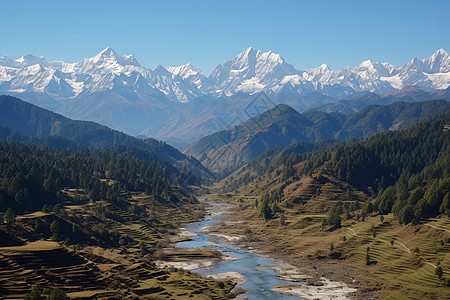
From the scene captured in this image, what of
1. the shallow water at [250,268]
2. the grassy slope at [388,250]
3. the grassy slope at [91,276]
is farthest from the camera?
the grassy slope at [388,250]

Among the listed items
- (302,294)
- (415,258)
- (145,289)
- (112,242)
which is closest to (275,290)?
(302,294)

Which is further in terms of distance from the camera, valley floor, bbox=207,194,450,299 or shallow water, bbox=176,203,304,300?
valley floor, bbox=207,194,450,299

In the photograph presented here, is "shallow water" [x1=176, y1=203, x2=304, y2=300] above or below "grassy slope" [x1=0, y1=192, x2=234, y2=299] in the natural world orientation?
below

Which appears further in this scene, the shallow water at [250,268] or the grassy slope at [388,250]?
the grassy slope at [388,250]

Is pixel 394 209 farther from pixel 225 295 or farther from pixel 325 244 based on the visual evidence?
pixel 225 295

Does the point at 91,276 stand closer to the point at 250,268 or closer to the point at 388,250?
the point at 250,268

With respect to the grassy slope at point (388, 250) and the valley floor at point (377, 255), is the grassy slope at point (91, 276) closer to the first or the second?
the valley floor at point (377, 255)

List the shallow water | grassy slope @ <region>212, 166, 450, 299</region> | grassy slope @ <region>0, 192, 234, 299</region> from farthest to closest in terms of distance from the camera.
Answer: grassy slope @ <region>212, 166, 450, 299</region> < the shallow water < grassy slope @ <region>0, 192, 234, 299</region>

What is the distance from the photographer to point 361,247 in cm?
16562

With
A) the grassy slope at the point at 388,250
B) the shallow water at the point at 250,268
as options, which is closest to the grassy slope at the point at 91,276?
the shallow water at the point at 250,268

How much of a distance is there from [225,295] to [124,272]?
93.9 feet

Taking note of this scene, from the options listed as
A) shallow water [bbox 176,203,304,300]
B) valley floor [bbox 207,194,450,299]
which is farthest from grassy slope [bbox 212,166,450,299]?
shallow water [bbox 176,203,304,300]

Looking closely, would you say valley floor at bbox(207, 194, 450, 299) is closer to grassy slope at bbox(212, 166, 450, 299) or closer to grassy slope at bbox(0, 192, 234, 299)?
grassy slope at bbox(212, 166, 450, 299)

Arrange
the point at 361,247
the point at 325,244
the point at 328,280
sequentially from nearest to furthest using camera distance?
1. the point at 328,280
2. the point at 361,247
3. the point at 325,244
